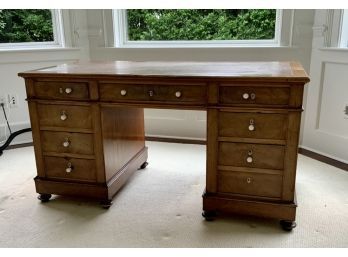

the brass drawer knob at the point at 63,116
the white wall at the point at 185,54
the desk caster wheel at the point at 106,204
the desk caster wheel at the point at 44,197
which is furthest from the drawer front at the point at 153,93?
the white wall at the point at 185,54

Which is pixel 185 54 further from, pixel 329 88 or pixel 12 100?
pixel 12 100

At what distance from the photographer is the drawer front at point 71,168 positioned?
1.91 meters

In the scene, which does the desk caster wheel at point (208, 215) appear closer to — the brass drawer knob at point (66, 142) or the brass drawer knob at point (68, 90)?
the brass drawer knob at point (66, 142)

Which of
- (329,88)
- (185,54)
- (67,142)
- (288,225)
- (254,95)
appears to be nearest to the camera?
(254,95)

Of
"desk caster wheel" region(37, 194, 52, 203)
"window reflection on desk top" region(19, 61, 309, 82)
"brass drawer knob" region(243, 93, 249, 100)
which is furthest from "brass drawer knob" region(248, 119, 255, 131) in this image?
"desk caster wheel" region(37, 194, 52, 203)

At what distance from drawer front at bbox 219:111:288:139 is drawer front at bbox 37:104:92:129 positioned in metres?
0.71

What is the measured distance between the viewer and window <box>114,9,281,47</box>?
2.78 m

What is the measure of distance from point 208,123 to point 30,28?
7.07 ft

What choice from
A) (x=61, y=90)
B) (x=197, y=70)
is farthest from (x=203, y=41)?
(x=61, y=90)

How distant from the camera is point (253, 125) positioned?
161 centimetres

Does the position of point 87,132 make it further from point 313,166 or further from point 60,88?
point 313,166

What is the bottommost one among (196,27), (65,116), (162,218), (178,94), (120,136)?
(162,218)

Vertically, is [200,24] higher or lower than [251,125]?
higher

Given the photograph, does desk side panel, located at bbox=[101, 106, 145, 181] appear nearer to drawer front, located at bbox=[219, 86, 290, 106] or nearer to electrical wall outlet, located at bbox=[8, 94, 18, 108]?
drawer front, located at bbox=[219, 86, 290, 106]
